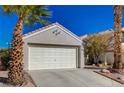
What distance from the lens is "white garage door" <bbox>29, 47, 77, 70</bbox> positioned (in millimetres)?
18984

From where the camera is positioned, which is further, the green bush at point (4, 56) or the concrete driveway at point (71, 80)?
the green bush at point (4, 56)

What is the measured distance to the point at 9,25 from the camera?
16.6 metres

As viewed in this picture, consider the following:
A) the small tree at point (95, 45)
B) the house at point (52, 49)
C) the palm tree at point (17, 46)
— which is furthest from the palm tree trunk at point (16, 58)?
the small tree at point (95, 45)

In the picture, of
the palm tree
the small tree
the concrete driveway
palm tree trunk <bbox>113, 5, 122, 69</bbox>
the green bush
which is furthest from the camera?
the small tree

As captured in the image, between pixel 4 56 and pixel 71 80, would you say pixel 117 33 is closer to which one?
pixel 71 80

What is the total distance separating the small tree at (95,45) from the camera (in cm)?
2303

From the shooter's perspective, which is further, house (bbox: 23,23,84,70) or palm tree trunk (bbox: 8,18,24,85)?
house (bbox: 23,23,84,70)

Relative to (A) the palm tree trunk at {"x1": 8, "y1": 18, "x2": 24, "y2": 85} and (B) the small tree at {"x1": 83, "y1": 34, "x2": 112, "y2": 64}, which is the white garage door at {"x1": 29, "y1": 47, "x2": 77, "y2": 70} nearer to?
(B) the small tree at {"x1": 83, "y1": 34, "x2": 112, "y2": 64}

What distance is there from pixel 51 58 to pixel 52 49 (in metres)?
0.74

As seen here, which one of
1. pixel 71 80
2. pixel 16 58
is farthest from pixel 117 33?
pixel 16 58

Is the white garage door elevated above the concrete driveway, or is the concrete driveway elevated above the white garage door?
the white garage door

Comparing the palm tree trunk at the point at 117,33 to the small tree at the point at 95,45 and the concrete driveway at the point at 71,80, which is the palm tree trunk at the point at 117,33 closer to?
the concrete driveway at the point at 71,80

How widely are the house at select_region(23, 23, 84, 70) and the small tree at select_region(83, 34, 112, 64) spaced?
1793 mm

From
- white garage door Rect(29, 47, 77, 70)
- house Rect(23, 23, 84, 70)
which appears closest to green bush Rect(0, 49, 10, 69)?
house Rect(23, 23, 84, 70)
